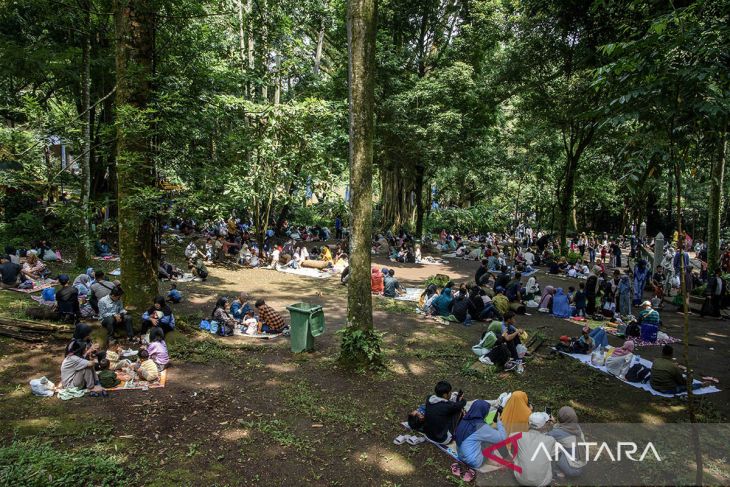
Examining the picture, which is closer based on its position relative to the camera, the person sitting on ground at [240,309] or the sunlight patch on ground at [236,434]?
the sunlight patch on ground at [236,434]

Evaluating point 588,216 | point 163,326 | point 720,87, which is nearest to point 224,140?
point 163,326

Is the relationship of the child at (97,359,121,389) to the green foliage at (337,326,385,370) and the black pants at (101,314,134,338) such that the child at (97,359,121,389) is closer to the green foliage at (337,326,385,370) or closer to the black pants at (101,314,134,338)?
the black pants at (101,314,134,338)

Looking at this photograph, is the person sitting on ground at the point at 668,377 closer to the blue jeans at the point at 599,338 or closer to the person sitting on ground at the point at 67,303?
the blue jeans at the point at 599,338

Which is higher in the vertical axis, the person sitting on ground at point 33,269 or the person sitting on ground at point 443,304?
the person sitting on ground at point 33,269

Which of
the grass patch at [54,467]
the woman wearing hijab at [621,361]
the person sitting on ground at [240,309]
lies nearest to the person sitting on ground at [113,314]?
the person sitting on ground at [240,309]

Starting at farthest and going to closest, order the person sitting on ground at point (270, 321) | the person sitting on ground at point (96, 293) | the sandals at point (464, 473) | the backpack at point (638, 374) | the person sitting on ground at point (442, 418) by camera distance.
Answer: the person sitting on ground at point (270, 321), the person sitting on ground at point (96, 293), the backpack at point (638, 374), the person sitting on ground at point (442, 418), the sandals at point (464, 473)

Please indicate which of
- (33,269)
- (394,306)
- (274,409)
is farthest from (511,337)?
(33,269)

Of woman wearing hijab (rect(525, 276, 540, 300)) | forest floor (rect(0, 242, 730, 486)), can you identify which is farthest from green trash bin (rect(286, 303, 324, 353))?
woman wearing hijab (rect(525, 276, 540, 300))

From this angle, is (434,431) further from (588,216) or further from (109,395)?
(588,216)

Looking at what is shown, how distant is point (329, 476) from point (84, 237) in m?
9.05

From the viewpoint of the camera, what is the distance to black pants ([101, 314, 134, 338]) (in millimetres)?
8891

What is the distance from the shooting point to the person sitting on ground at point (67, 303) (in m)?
9.33

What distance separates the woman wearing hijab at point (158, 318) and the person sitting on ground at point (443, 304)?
22.2ft

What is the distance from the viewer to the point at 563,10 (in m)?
14.4
